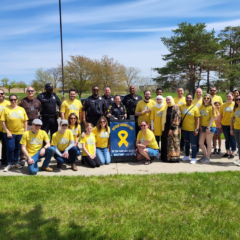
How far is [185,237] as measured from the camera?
10.8 ft

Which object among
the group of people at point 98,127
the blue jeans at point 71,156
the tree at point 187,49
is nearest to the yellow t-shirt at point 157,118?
the group of people at point 98,127

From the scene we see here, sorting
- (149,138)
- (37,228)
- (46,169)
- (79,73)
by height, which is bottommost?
(37,228)

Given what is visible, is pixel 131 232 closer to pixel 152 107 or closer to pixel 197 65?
pixel 152 107

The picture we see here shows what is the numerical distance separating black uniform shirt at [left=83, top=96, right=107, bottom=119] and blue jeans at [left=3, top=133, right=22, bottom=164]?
201 cm

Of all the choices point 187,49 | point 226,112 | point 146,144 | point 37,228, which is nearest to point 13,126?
point 37,228

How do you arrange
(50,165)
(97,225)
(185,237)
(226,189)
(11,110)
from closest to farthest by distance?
(185,237), (97,225), (226,189), (11,110), (50,165)

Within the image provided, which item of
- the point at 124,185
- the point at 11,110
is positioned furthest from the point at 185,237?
the point at 11,110

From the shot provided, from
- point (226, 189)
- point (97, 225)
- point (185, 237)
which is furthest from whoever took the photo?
point (226, 189)

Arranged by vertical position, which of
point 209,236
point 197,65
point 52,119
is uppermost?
point 197,65

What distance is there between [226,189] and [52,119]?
477 cm

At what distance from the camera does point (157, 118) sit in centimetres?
691

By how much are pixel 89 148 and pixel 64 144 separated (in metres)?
0.68

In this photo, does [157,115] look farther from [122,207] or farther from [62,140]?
[122,207]

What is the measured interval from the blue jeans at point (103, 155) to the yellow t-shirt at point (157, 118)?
149 cm
